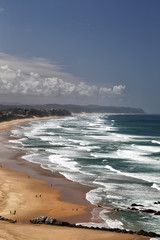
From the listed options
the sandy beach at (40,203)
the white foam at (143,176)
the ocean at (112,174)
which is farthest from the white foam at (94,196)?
the white foam at (143,176)

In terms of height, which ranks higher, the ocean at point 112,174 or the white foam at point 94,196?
the ocean at point 112,174

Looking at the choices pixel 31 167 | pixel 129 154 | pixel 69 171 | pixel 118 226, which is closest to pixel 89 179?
pixel 69 171

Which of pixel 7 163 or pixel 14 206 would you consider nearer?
pixel 14 206

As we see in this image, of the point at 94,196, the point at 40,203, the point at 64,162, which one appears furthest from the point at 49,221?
the point at 64,162

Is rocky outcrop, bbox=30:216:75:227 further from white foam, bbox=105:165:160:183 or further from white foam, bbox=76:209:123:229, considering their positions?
white foam, bbox=105:165:160:183

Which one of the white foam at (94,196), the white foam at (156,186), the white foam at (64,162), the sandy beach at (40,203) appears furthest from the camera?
the white foam at (64,162)

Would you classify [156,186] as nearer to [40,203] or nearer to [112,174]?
[112,174]

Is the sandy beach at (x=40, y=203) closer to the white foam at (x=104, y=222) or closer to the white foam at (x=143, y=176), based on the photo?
the white foam at (x=104, y=222)

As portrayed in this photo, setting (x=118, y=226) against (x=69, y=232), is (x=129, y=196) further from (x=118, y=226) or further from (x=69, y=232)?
(x=69, y=232)

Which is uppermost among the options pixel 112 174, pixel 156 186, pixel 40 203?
pixel 156 186
